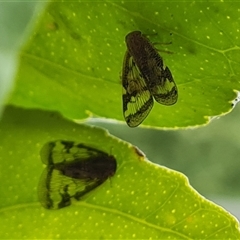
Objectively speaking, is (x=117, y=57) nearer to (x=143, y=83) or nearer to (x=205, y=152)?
(x=143, y=83)

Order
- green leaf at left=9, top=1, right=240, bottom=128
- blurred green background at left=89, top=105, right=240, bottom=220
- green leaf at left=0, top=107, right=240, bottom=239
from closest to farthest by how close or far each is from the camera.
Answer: green leaf at left=9, top=1, right=240, bottom=128
green leaf at left=0, top=107, right=240, bottom=239
blurred green background at left=89, top=105, right=240, bottom=220

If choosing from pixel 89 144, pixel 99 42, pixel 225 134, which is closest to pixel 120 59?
pixel 99 42

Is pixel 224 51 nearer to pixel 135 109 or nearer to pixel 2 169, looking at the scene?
pixel 135 109

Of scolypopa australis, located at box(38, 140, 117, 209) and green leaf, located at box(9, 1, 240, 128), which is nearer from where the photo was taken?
green leaf, located at box(9, 1, 240, 128)

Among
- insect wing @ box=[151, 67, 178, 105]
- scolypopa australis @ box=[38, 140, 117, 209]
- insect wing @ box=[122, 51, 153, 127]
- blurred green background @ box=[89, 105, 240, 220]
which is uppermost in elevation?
insect wing @ box=[151, 67, 178, 105]

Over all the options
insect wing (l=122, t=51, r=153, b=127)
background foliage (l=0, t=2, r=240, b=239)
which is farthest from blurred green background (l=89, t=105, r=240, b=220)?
insect wing (l=122, t=51, r=153, b=127)

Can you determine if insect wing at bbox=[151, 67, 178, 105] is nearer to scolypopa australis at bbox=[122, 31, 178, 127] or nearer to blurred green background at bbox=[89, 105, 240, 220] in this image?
scolypopa australis at bbox=[122, 31, 178, 127]

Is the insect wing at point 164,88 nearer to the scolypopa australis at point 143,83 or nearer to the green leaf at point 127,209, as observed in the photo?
the scolypopa australis at point 143,83

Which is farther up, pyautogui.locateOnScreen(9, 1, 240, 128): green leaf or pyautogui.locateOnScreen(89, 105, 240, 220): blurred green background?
pyautogui.locateOnScreen(9, 1, 240, 128): green leaf

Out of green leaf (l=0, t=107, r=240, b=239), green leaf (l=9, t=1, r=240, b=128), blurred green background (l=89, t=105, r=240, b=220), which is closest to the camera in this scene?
green leaf (l=9, t=1, r=240, b=128)
